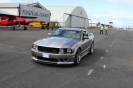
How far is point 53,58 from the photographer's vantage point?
646 centimetres

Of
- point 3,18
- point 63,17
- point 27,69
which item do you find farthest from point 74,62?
point 63,17

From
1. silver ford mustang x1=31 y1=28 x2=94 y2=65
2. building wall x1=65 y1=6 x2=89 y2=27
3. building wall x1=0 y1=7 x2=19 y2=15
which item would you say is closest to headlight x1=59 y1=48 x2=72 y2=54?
silver ford mustang x1=31 y1=28 x2=94 y2=65

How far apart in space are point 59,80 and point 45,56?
1564 millimetres

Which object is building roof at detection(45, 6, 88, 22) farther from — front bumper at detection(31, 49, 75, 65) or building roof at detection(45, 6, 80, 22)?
front bumper at detection(31, 49, 75, 65)

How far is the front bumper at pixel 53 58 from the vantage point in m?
6.43

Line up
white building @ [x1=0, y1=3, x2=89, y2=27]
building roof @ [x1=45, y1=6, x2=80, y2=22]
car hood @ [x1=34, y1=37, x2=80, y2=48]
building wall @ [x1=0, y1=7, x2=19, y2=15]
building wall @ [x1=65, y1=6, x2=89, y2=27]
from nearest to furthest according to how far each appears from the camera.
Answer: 1. car hood @ [x1=34, y1=37, x2=80, y2=48]
2. building wall @ [x1=0, y1=7, x2=19, y2=15]
3. white building @ [x1=0, y1=3, x2=89, y2=27]
4. building roof @ [x1=45, y1=6, x2=80, y2=22]
5. building wall @ [x1=65, y1=6, x2=89, y2=27]

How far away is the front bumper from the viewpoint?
6.43m

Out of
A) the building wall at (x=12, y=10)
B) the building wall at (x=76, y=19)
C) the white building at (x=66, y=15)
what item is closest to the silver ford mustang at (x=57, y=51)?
the building wall at (x=12, y=10)

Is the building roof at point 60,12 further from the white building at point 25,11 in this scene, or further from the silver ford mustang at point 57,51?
the silver ford mustang at point 57,51

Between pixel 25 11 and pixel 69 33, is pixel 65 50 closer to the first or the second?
pixel 69 33

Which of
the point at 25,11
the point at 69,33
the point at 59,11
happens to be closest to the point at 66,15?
the point at 59,11

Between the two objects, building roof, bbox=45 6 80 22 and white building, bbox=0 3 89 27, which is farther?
building roof, bbox=45 6 80 22

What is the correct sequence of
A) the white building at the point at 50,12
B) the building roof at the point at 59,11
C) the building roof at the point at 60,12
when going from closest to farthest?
the white building at the point at 50,12, the building roof at the point at 60,12, the building roof at the point at 59,11

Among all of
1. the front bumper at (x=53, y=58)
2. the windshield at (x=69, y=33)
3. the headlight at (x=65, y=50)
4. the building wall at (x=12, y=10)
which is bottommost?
the front bumper at (x=53, y=58)
